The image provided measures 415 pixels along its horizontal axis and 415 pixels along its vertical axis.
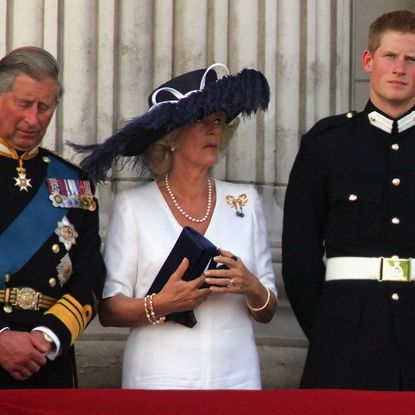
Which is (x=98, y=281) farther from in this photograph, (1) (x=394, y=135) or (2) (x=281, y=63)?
(2) (x=281, y=63)

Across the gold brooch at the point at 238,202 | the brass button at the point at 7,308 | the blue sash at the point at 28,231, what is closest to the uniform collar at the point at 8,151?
the blue sash at the point at 28,231

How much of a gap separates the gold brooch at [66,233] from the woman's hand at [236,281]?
0.42m

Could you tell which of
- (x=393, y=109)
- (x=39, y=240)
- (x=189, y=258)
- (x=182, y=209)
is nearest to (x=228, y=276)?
(x=189, y=258)

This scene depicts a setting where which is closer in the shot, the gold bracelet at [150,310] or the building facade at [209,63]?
the gold bracelet at [150,310]

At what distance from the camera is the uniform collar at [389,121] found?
18.3 feet

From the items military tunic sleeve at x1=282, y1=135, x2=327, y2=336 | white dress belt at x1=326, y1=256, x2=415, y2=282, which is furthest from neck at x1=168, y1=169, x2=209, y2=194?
white dress belt at x1=326, y1=256, x2=415, y2=282

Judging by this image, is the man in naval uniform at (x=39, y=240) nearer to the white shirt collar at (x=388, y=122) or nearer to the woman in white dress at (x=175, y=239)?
the woman in white dress at (x=175, y=239)

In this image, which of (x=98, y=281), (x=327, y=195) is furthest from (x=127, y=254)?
(x=327, y=195)

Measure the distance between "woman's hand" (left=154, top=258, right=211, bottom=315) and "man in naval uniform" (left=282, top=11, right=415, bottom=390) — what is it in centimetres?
44

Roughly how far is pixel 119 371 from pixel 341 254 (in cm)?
106

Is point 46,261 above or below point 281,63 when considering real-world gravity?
below

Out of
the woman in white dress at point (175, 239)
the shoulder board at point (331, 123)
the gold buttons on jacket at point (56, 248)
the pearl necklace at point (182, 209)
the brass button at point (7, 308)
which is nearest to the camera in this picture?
the brass button at point (7, 308)

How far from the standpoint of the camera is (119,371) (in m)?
6.08

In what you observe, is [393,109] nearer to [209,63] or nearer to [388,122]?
[388,122]
